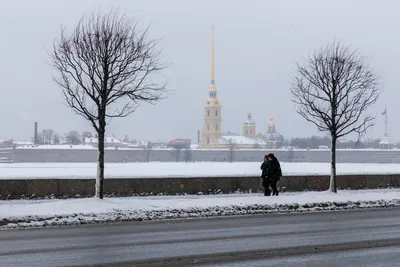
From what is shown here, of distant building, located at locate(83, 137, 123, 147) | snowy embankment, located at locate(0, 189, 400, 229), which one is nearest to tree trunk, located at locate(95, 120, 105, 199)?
snowy embankment, located at locate(0, 189, 400, 229)

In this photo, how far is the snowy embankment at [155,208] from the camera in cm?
1587

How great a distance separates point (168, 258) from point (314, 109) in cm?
1589

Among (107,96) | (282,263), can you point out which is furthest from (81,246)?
(107,96)

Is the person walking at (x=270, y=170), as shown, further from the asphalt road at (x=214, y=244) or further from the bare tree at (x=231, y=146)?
the bare tree at (x=231, y=146)

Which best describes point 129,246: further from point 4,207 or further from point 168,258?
point 4,207

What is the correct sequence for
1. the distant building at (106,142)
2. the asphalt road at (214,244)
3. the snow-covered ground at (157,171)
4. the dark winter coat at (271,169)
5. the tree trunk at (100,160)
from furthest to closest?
the distant building at (106,142)
the snow-covered ground at (157,171)
the dark winter coat at (271,169)
the tree trunk at (100,160)
the asphalt road at (214,244)

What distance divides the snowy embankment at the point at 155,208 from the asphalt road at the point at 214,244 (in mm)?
1323

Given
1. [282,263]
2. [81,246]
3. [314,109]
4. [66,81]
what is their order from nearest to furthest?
[282,263] → [81,246] → [66,81] → [314,109]

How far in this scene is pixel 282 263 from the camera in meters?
9.64

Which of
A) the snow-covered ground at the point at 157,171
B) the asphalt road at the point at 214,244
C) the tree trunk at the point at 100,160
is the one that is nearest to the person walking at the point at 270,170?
the asphalt road at the point at 214,244

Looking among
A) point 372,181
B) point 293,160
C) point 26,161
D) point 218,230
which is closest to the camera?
point 218,230

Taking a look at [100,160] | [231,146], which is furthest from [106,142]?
[100,160]

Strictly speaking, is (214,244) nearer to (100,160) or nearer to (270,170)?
(100,160)

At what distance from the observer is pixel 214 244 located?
1163 centimetres
